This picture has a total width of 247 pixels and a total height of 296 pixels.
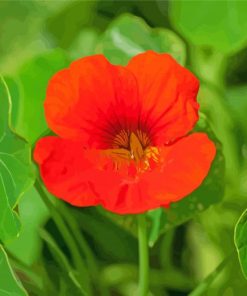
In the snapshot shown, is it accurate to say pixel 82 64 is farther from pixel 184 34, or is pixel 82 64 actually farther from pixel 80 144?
pixel 184 34

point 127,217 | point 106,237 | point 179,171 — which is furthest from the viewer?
point 106,237

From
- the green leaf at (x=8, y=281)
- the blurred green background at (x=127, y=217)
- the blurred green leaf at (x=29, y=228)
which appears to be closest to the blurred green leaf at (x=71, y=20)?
the blurred green background at (x=127, y=217)

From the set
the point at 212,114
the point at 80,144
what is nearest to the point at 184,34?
the point at 212,114

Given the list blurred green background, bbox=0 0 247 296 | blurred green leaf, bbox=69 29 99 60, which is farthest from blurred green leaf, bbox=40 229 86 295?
blurred green leaf, bbox=69 29 99 60

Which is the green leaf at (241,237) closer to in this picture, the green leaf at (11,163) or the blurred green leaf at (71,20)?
the green leaf at (11,163)

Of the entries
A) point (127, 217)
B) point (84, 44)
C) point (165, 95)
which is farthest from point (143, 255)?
point (84, 44)

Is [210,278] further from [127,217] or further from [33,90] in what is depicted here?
[33,90]
